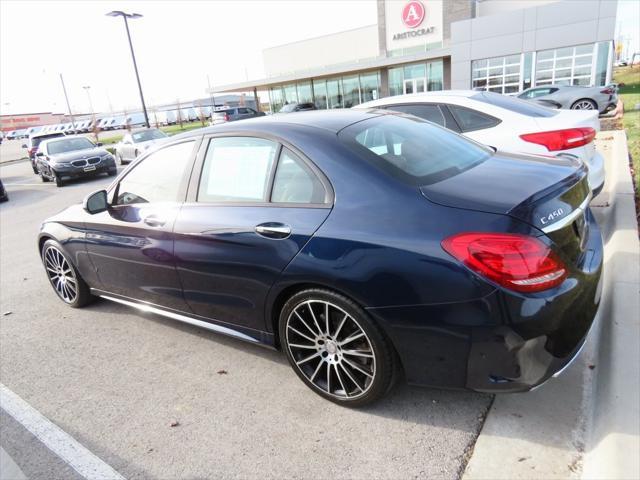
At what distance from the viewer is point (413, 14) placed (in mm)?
35969

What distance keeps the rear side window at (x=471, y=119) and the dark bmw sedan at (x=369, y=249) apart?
1.86 meters

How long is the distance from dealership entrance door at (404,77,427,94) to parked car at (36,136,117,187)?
25.8 m

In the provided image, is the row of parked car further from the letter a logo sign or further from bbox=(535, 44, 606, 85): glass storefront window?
bbox=(535, 44, 606, 85): glass storefront window

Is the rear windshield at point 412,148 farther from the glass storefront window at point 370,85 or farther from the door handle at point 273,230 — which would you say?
the glass storefront window at point 370,85

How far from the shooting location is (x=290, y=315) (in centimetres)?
279

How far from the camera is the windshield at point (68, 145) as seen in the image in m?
15.3

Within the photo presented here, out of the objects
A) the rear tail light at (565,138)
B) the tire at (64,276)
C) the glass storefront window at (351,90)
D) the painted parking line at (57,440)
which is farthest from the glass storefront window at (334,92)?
the painted parking line at (57,440)

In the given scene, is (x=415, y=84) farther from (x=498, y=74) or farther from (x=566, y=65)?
(x=566, y=65)

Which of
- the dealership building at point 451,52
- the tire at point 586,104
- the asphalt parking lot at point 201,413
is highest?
the dealership building at point 451,52

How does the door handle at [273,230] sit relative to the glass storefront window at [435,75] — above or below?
below

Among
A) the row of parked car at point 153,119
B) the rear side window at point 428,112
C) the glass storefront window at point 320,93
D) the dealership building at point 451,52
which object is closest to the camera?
the rear side window at point 428,112

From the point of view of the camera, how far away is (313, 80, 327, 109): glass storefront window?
137ft

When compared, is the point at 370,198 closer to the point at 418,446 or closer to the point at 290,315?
the point at 290,315

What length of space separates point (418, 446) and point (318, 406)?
26.5 inches
